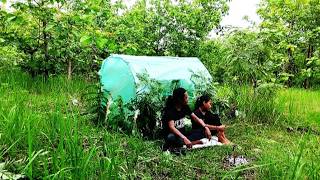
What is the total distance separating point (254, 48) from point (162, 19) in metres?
3.76

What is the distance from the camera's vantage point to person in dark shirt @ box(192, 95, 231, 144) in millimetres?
5922

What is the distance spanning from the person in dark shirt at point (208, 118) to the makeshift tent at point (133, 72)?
0.66m

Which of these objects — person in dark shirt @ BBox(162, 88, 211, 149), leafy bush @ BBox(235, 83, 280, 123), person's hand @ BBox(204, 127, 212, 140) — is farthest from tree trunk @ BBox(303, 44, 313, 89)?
person in dark shirt @ BBox(162, 88, 211, 149)

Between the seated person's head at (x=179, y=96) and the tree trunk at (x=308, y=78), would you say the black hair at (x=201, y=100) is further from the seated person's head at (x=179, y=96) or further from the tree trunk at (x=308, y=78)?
the tree trunk at (x=308, y=78)

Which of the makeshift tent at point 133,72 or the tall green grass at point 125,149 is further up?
the makeshift tent at point 133,72

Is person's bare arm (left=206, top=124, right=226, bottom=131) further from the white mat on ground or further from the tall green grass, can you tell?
the tall green grass

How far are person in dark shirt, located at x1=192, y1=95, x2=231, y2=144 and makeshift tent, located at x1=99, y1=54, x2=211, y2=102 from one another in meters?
0.66

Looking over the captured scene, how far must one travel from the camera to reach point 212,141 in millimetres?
5793

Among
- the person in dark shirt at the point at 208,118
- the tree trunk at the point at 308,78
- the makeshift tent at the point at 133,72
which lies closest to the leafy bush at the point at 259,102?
the makeshift tent at the point at 133,72

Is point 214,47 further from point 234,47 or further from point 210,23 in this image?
point 234,47

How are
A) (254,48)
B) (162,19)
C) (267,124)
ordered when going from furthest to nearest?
(162,19)
(254,48)
(267,124)

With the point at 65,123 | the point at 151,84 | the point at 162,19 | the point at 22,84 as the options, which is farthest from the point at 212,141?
the point at 162,19

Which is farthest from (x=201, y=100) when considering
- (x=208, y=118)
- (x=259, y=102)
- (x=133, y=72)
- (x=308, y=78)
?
(x=308, y=78)

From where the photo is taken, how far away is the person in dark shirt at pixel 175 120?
538 centimetres
